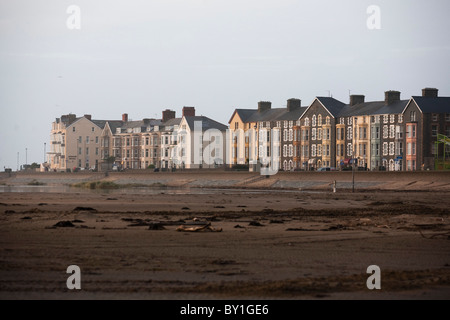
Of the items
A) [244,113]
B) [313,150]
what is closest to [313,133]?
[313,150]

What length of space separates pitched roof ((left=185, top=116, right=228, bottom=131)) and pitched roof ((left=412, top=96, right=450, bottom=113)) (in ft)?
151

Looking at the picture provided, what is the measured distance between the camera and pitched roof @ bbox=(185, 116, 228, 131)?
430ft

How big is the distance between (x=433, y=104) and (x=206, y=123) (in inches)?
1901

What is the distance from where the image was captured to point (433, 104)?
94.9 meters

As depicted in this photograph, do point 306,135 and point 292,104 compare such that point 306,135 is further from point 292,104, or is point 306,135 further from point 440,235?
point 440,235

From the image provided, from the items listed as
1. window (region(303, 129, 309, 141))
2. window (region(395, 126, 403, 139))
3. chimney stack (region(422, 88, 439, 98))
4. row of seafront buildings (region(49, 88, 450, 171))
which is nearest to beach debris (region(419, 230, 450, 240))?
row of seafront buildings (region(49, 88, 450, 171))

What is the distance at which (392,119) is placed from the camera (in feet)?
327

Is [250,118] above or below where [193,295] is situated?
above

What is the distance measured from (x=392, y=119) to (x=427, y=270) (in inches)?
3453

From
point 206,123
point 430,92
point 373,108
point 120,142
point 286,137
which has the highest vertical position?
point 430,92

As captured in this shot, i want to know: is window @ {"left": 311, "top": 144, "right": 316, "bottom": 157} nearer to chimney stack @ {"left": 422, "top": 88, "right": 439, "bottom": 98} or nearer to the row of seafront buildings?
the row of seafront buildings

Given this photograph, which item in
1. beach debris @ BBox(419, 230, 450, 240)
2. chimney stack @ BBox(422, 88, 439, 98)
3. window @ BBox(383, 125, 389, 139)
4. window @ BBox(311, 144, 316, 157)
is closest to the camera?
beach debris @ BBox(419, 230, 450, 240)
